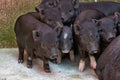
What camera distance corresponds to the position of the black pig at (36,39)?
12.9 feet

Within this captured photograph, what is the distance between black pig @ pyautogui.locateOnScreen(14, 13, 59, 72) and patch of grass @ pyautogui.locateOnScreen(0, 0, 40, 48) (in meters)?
0.81

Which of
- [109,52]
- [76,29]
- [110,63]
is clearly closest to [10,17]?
[76,29]

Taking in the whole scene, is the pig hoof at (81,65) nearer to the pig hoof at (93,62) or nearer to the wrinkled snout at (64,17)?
the pig hoof at (93,62)

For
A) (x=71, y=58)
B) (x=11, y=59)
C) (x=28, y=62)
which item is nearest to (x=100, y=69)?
(x=71, y=58)

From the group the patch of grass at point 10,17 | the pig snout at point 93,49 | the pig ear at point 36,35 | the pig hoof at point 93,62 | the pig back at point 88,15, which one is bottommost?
the patch of grass at point 10,17

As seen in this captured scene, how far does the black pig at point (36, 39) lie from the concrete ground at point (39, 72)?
0.09 m

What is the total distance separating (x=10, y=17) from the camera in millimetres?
5949

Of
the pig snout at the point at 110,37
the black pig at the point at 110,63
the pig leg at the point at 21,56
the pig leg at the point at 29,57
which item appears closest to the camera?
the black pig at the point at 110,63

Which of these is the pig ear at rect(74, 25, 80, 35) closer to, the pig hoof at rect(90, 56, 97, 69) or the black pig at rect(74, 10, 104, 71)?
the black pig at rect(74, 10, 104, 71)

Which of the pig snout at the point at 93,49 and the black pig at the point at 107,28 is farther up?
the black pig at the point at 107,28

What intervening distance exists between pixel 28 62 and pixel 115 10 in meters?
1.32

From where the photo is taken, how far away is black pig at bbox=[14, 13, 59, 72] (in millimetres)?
3926

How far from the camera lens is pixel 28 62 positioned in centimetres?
432

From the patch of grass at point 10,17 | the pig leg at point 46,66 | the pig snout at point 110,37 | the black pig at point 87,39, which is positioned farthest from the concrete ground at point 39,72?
the patch of grass at point 10,17
